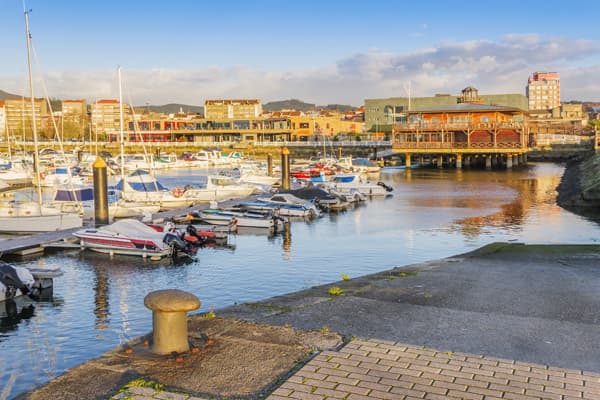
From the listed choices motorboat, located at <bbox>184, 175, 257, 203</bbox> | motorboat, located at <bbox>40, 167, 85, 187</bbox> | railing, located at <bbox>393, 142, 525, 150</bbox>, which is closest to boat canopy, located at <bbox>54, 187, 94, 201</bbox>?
motorboat, located at <bbox>184, 175, 257, 203</bbox>

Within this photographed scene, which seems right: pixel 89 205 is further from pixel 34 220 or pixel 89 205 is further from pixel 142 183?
pixel 34 220

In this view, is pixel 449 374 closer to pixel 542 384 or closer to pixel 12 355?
pixel 542 384

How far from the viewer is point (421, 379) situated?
8.12 metres

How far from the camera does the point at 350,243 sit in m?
28.2

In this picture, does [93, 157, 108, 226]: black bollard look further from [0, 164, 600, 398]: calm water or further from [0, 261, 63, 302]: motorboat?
[0, 261, 63, 302]: motorboat

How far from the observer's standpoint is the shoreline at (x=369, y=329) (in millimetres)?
8414

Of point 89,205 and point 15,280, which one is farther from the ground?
point 89,205

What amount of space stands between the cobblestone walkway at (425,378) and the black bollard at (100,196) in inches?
908

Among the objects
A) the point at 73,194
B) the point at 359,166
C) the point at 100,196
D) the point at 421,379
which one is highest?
the point at 359,166

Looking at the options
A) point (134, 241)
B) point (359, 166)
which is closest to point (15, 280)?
point (134, 241)

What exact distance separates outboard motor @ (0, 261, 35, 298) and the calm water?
0.74 metres

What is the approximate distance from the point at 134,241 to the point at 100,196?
23.6 ft

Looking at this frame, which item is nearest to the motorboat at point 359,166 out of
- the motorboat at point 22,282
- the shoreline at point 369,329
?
the motorboat at point 22,282

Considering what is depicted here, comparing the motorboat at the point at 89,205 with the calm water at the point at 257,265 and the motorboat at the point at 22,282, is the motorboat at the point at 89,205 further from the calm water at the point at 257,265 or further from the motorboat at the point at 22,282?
the motorboat at the point at 22,282
